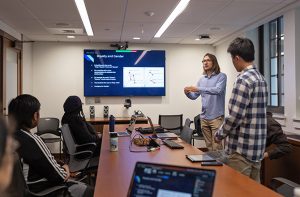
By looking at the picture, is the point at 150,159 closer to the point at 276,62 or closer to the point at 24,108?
the point at 24,108

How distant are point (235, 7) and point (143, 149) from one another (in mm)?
2480

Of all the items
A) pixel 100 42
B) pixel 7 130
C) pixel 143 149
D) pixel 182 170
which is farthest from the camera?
pixel 100 42

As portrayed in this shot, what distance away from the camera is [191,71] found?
709cm

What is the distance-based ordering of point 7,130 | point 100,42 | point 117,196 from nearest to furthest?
point 7,130 < point 117,196 < point 100,42

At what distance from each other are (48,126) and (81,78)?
131 cm

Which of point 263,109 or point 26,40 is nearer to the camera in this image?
point 263,109

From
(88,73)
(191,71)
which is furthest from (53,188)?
(191,71)

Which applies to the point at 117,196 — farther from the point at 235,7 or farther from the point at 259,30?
the point at 259,30

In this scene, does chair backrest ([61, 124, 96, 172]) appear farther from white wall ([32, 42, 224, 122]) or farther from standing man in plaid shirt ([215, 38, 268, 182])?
white wall ([32, 42, 224, 122])

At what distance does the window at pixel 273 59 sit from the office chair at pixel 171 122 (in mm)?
1682

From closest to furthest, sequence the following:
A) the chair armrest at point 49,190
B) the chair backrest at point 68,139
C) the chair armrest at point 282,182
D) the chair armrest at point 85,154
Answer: the chair armrest at point 49,190, the chair armrest at point 282,182, the chair backrest at point 68,139, the chair armrest at point 85,154

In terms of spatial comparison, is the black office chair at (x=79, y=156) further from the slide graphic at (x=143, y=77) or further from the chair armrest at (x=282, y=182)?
the slide graphic at (x=143, y=77)

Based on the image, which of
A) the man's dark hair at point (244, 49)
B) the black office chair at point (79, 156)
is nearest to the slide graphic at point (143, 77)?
the black office chair at point (79, 156)

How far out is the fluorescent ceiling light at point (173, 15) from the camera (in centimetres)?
390
